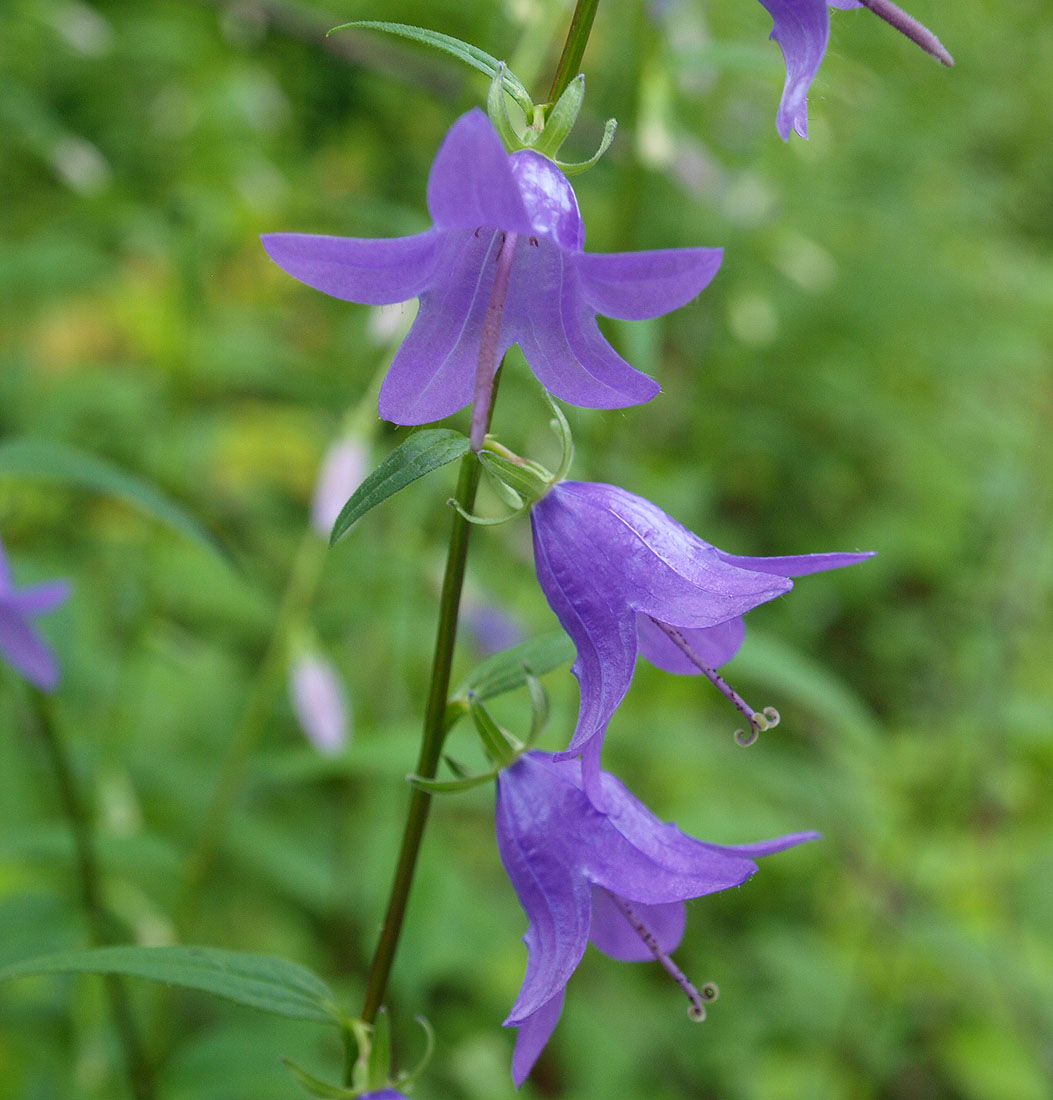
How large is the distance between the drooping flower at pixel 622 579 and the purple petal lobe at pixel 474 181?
0.81ft

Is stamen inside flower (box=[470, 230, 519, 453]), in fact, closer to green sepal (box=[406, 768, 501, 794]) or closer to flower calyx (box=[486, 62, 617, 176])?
flower calyx (box=[486, 62, 617, 176])

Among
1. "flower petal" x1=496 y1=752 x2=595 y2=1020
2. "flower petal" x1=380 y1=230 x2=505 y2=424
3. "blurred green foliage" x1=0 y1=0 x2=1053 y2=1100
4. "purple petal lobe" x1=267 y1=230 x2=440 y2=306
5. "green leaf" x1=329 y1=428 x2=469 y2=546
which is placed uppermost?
"purple petal lobe" x1=267 y1=230 x2=440 y2=306

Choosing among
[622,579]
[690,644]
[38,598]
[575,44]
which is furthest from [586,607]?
[38,598]

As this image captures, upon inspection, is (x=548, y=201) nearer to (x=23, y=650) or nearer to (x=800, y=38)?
(x=800, y=38)

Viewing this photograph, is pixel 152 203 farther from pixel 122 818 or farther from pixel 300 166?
pixel 122 818

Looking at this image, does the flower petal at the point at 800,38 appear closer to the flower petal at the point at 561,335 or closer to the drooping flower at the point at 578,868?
the flower petal at the point at 561,335

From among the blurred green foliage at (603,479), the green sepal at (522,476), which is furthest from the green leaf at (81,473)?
the green sepal at (522,476)

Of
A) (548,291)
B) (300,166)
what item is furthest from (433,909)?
(300,166)

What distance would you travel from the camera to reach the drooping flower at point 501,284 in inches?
21.8

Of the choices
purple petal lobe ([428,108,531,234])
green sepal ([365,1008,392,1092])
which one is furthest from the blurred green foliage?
green sepal ([365,1008,392,1092])

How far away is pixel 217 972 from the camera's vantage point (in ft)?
2.56

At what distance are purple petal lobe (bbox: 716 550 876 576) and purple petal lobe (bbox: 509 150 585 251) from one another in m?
0.22

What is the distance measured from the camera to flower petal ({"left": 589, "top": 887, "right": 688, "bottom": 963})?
0.81 metres

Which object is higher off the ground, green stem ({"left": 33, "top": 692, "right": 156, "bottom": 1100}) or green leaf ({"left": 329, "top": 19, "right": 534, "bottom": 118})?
green leaf ({"left": 329, "top": 19, "right": 534, "bottom": 118})
